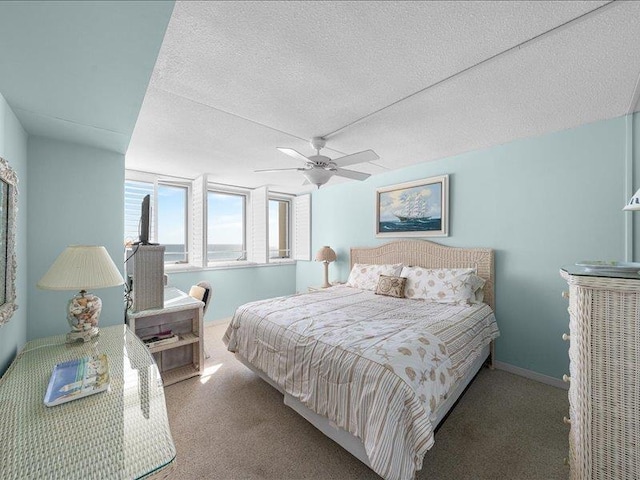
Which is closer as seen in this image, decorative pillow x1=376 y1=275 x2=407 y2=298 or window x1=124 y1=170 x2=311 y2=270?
decorative pillow x1=376 y1=275 x2=407 y2=298

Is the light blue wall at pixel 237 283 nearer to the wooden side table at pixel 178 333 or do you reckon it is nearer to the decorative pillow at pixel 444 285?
the wooden side table at pixel 178 333

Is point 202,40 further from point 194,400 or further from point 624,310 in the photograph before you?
point 194,400

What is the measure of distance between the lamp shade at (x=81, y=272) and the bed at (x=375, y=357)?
4.05 ft

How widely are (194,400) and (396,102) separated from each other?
2950mm

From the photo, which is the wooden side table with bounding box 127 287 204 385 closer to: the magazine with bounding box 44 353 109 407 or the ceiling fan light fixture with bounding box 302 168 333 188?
the magazine with bounding box 44 353 109 407

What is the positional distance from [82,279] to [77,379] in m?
0.56

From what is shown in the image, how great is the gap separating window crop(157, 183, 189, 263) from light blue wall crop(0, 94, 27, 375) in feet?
7.79

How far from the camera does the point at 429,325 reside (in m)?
2.15

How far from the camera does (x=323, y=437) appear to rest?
1878mm

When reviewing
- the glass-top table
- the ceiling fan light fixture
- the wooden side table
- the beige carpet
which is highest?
the ceiling fan light fixture


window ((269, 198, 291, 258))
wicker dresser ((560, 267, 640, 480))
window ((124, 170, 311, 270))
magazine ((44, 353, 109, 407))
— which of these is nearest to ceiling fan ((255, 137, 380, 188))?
wicker dresser ((560, 267, 640, 480))

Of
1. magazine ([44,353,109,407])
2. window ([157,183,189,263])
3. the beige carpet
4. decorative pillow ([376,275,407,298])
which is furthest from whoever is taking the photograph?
window ([157,183,189,263])

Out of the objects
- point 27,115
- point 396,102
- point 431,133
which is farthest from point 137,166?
point 431,133

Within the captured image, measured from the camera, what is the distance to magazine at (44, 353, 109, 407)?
106 centimetres
